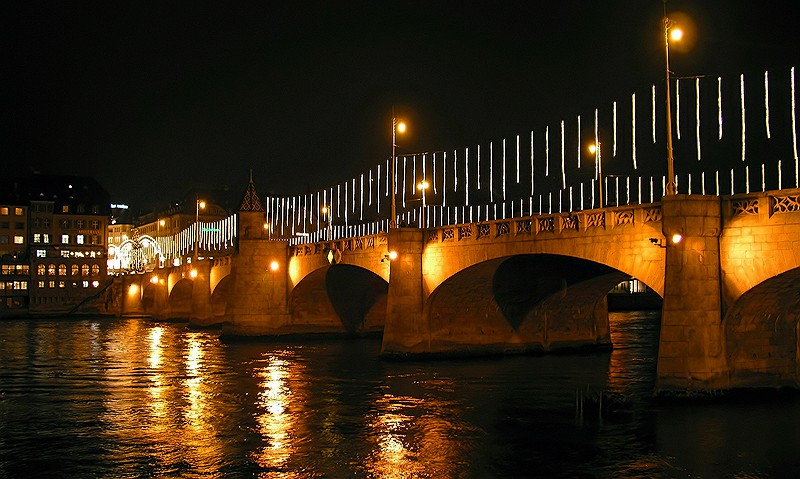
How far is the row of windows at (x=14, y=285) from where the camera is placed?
120881 millimetres

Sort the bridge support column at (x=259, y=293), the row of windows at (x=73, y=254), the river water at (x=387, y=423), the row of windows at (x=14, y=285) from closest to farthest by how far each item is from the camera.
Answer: the river water at (x=387, y=423) → the bridge support column at (x=259, y=293) → the row of windows at (x=14, y=285) → the row of windows at (x=73, y=254)

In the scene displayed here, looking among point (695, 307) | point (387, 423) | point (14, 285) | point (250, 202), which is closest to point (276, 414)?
point (387, 423)

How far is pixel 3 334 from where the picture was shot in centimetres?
7338

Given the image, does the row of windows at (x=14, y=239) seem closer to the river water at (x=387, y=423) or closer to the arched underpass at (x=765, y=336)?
the river water at (x=387, y=423)

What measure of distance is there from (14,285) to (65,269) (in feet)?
23.8

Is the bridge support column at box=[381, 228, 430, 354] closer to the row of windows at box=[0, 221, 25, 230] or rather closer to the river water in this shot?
the river water

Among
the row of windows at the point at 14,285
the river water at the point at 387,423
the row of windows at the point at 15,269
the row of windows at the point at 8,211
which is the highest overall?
the row of windows at the point at 8,211

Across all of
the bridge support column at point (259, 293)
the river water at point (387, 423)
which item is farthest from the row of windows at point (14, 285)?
the river water at point (387, 423)

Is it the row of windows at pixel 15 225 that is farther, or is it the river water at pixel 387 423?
the row of windows at pixel 15 225

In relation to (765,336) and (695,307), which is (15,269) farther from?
(765,336)

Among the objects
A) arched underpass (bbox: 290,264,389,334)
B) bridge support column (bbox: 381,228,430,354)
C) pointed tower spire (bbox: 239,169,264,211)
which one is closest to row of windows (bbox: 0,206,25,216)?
pointed tower spire (bbox: 239,169,264,211)

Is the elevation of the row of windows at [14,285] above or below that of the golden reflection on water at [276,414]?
above

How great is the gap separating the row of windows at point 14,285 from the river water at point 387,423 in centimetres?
8565

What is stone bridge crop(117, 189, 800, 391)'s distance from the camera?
26234 millimetres
